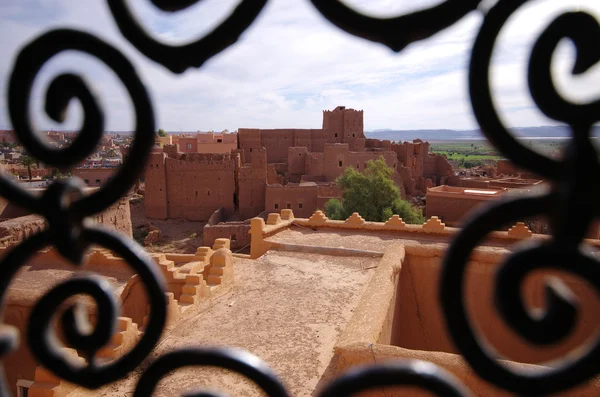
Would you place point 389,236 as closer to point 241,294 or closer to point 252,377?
point 241,294

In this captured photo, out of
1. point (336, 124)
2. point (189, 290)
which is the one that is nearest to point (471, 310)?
point (189, 290)

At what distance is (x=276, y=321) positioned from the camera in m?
6.45

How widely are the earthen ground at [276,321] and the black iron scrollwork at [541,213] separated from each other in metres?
4.18

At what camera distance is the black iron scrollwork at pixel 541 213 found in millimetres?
735

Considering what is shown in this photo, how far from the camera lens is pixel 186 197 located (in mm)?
28219

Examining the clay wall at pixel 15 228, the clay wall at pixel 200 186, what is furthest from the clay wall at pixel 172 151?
the clay wall at pixel 15 228

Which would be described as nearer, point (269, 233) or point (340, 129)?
point (269, 233)

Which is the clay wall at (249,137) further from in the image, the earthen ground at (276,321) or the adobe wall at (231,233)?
the earthen ground at (276,321)

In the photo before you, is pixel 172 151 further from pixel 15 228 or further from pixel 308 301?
pixel 308 301

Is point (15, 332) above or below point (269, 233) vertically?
above

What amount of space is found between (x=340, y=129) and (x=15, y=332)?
137 feet

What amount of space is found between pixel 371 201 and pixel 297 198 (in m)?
4.45

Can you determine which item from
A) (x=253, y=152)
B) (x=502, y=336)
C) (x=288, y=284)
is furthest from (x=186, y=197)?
(x=502, y=336)

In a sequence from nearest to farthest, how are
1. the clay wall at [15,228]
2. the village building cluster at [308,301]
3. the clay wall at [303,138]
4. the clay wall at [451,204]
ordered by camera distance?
the village building cluster at [308,301] → the clay wall at [15,228] → the clay wall at [451,204] → the clay wall at [303,138]
